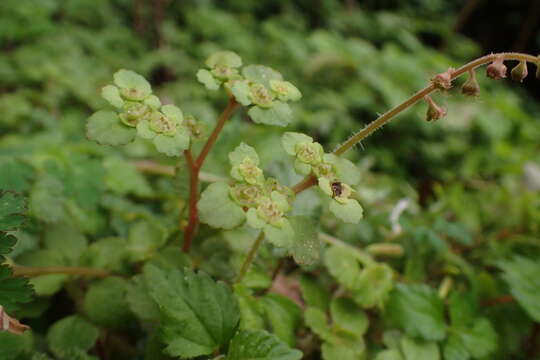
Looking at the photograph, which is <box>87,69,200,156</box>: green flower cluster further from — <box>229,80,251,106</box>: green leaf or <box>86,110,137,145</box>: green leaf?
<box>229,80,251,106</box>: green leaf

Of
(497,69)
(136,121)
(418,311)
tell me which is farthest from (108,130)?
(418,311)

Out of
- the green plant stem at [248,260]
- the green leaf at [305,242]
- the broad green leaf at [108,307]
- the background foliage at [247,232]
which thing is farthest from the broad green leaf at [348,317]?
the broad green leaf at [108,307]

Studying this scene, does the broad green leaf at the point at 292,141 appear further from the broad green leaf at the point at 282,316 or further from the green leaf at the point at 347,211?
the broad green leaf at the point at 282,316

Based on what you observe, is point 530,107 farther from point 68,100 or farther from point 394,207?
point 68,100

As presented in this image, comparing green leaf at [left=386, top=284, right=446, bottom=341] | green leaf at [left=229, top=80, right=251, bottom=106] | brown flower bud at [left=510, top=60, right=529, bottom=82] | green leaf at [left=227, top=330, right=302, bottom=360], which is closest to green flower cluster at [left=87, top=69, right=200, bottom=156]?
green leaf at [left=229, top=80, right=251, bottom=106]

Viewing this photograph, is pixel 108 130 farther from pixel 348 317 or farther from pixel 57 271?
pixel 348 317

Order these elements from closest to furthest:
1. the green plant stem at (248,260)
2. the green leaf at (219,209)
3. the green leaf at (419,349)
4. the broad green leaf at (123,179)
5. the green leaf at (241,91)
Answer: the green leaf at (219,209) → the green leaf at (241,91) → the green plant stem at (248,260) → the green leaf at (419,349) → the broad green leaf at (123,179)

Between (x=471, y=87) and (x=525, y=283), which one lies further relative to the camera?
(x=525, y=283)
